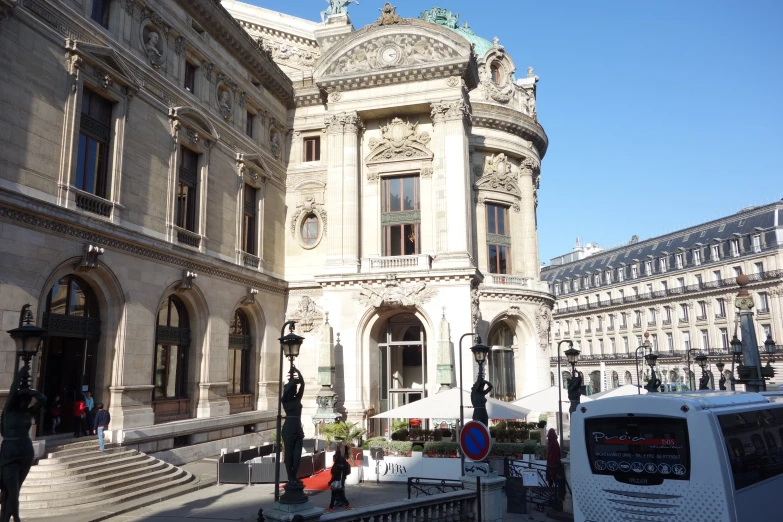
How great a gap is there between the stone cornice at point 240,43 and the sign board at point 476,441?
893 inches

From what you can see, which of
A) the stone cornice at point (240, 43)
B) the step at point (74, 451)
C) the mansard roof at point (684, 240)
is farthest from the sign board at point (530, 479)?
the mansard roof at point (684, 240)

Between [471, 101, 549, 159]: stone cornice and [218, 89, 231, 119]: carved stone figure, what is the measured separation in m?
15.3

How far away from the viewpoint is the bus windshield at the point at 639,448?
10.2 meters

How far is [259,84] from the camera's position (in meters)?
33.0

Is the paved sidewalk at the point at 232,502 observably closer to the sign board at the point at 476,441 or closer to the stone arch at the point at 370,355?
the sign board at the point at 476,441

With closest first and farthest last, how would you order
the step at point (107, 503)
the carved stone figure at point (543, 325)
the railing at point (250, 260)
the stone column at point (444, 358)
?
the step at point (107, 503) < the stone column at point (444, 358) < the railing at point (250, 260) < the carved stone figure at point (543, 325)

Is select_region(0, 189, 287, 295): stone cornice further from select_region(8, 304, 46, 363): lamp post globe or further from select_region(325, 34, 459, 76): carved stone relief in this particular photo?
select_region(325, 34, 459, 76): carved stone relief

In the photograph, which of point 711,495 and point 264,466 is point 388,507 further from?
point 264,466

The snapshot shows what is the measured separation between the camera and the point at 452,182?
31.2 m

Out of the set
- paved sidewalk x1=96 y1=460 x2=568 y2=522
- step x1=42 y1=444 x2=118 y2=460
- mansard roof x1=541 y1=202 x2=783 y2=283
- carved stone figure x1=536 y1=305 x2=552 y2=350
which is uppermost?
mansard roof x1=541 y1=202 x2=783 y2=283

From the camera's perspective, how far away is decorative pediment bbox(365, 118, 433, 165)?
1291 inches

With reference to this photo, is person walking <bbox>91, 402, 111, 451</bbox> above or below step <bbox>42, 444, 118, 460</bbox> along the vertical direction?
above

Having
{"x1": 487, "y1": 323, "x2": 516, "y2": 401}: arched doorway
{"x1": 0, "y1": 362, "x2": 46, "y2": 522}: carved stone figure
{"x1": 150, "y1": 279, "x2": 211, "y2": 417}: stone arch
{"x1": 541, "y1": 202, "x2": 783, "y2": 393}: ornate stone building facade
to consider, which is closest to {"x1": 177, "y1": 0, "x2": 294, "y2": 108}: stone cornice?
{"x1": 150, "y1": 279, "x2": 211, "y2": 417}: stone arch

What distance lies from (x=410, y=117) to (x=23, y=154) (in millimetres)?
20019
